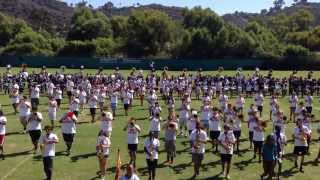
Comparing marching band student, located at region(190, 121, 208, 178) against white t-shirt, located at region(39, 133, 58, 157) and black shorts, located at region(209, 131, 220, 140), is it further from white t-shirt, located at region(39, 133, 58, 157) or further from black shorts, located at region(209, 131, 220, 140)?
white t-shirt, located at region(39, 133, 58, 157)

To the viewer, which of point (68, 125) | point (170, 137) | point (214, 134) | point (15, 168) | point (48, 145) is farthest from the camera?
point (214, 134)

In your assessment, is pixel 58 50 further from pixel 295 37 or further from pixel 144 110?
pixel 144 110

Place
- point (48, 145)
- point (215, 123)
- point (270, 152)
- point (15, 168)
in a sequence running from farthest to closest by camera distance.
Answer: point (215, 123) < point (15, 168) < point (48, 145) < point (270, 152)

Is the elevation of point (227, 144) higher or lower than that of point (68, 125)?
lower

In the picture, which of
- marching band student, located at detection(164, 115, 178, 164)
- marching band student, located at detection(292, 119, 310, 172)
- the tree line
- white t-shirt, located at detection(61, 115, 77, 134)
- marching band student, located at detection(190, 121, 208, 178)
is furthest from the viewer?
the tree line

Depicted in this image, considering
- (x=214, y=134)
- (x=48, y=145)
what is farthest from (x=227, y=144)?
(x=48, y=145)

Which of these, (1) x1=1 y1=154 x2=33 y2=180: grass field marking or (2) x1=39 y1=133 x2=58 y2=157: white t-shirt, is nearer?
(2) x1=39 y1=133 x2=58 y2=157: white t-shirt

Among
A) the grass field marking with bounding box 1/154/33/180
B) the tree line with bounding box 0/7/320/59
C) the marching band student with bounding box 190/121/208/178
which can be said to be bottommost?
the grass field marking with bounding box 1/154/33/180

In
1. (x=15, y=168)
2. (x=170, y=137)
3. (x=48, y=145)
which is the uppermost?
(x=48, y=145)

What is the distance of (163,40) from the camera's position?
112 meters

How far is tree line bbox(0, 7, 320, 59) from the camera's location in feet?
325

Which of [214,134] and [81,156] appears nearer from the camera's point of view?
[81,156]

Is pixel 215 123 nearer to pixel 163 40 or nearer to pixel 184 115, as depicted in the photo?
pixel 184 115

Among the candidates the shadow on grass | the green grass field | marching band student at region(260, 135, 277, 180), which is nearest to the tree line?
the green grass field
